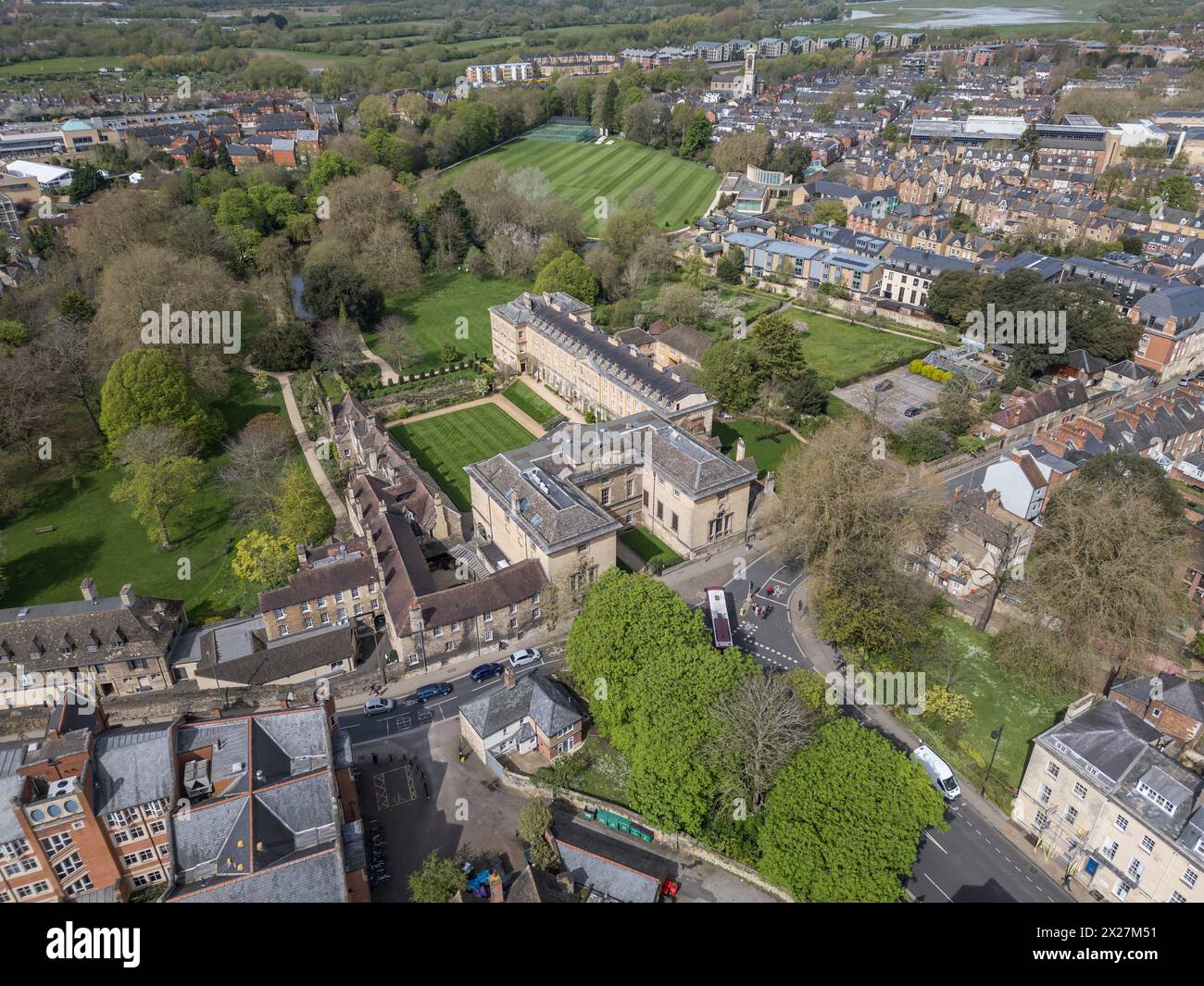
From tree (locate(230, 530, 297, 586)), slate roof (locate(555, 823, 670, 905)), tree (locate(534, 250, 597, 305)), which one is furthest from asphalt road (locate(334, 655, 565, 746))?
tree (locate(534, 250, 597, 305))

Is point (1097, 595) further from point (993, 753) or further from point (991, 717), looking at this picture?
point (993, 753)

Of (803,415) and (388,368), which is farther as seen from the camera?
(388,368)

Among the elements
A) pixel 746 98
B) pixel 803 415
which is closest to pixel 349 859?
→ pixel 803 415

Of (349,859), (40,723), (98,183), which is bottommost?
(40,723)

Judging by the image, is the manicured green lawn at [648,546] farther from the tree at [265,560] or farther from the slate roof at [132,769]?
the slate roof at [132,769]

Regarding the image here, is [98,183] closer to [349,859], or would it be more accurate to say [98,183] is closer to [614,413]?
[614,413]

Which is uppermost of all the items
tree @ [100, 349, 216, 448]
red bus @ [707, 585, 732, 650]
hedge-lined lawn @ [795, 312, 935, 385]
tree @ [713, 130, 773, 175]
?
tree @ [713, 130, 773, 175]

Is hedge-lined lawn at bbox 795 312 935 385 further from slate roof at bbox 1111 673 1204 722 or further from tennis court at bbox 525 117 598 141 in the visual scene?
tennis court at bbox 525 117 598 141
